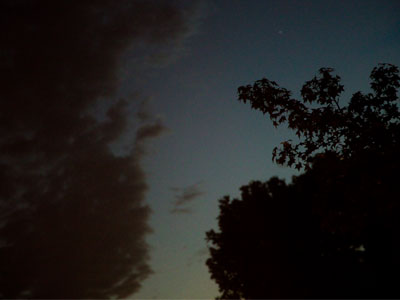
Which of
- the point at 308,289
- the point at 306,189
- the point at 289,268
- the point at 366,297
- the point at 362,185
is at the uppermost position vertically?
the point at 306,189

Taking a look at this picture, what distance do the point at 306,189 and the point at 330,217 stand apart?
70.0ft

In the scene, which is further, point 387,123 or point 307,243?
point 307,243

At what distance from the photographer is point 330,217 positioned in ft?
30.2

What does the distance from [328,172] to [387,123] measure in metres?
2.28

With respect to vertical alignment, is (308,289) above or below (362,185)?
below

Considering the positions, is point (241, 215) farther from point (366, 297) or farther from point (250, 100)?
point (250, 100)

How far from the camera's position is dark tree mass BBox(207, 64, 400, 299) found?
8133mm

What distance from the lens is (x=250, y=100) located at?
9.45 m

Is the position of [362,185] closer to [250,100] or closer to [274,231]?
[250,100]

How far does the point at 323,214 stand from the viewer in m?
9.39

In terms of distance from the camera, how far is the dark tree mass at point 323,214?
320 inches

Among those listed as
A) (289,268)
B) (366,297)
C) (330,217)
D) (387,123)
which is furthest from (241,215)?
(387,123)

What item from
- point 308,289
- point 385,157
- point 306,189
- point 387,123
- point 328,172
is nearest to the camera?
point 385,157

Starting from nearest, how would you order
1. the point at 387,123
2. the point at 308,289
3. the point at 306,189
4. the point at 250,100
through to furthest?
1. the point at 387,123
2. the point at 250,100
3. the point at 308,289
4. the point at 306,189
